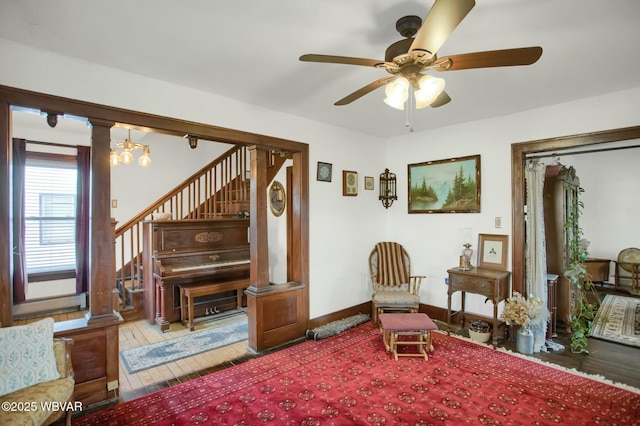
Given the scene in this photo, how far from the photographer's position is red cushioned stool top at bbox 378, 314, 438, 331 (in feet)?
10.3

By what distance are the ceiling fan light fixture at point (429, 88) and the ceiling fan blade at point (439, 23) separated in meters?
0.23

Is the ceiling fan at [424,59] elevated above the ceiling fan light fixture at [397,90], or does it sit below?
above

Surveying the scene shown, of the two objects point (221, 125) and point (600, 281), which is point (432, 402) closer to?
point (221, 125)

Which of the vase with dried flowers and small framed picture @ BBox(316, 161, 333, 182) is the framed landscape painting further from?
small framed picture @ BBox(316, 161, 333, 182)

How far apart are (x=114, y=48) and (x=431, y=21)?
84.6 inches

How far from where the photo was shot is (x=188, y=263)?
443cm

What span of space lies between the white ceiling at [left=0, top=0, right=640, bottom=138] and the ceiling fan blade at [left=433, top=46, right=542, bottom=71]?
0.34 meters

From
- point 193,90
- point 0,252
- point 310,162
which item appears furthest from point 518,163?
point 0,252

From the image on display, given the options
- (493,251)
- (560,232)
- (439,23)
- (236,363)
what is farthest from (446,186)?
(236,363)

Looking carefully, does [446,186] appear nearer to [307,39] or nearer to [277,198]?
[277,198]

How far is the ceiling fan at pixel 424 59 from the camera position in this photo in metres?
1.38

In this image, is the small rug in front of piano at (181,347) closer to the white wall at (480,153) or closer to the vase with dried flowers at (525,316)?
the white wall at (480,153)

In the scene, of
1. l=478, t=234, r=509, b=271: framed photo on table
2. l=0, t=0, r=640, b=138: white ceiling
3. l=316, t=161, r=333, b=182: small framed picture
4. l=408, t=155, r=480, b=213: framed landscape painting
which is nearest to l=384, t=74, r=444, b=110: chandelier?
l=0, t=0, r=640, b=138: white ceiling

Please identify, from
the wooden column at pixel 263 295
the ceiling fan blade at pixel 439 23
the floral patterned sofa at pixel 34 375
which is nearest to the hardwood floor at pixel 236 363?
the wooden column at pixel 263 295
